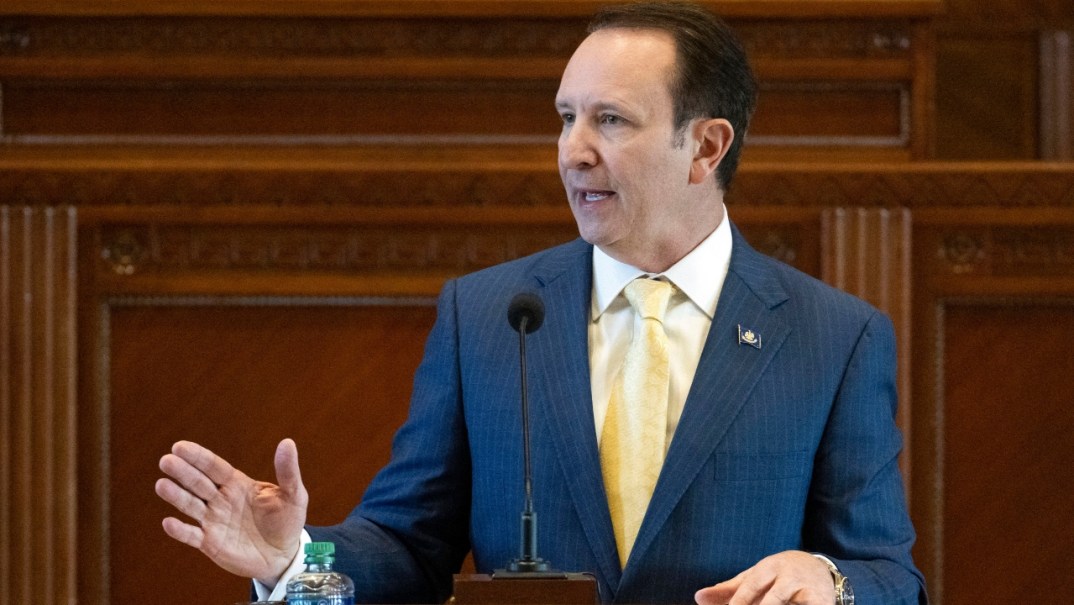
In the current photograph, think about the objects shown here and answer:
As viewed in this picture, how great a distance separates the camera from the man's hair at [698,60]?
7.81ft

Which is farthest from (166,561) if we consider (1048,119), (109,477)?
(1048,119)

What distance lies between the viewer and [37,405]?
320cm

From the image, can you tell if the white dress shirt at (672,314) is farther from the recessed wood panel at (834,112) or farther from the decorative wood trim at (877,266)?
the recessed wood panel at (834,112)

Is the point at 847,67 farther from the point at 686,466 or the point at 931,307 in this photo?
the point at 686,466

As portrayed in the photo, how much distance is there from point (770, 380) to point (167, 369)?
1.49 metres

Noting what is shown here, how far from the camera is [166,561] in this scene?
3.22 metres

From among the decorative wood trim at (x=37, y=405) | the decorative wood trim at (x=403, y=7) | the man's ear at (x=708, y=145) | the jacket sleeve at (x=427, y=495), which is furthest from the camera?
the decorative wood trim at (x=403, y=7)

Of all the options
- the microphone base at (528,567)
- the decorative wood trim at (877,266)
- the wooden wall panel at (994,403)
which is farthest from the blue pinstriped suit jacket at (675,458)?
the wooden wall panel at (994,403)

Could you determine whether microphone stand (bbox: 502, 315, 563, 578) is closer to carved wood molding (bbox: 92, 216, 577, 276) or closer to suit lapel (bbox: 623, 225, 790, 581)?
suit lapel (bbox: 623, 225, 790, 581)

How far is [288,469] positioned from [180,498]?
0.14 meters

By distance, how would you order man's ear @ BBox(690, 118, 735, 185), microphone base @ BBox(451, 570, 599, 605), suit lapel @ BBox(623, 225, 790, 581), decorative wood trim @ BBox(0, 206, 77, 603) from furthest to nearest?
decorative wood trim @ BBox(0, 206, 77, 603) → man's ear @ BBox(690, 118, 735, 185) → suit lapel @ BBox(623, 225, 790, 581) → microphone base @ BBox(451, 570, 599, 605)

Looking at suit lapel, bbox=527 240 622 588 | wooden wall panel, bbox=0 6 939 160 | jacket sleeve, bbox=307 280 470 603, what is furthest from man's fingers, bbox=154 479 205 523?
wooden wall panel, bbox=0 6 939 160

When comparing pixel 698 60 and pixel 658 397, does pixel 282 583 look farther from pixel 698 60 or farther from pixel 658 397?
pixel 698 60

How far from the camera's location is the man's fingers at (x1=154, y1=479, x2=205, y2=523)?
1.85 m
